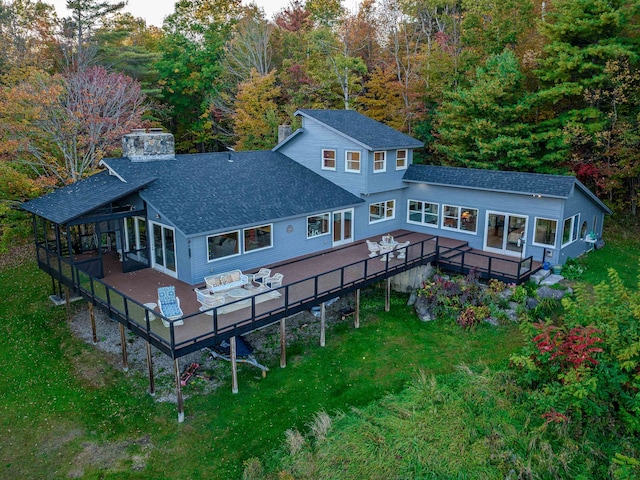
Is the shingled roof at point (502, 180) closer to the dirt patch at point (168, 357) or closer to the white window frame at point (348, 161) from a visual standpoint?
the white window frame at point (348, 161)

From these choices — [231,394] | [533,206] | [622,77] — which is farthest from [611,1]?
[231,394]

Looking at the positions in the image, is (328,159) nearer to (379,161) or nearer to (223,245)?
(379,161)

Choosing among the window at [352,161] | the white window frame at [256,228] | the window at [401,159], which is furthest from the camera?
the window at [401,159]

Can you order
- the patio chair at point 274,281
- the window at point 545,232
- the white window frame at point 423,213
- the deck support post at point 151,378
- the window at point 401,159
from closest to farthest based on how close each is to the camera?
the deck support post at point 151,378
the patio chair at point 274,281
the window at point 545,232
the white window frame at point 423,213
the window at point 401,159

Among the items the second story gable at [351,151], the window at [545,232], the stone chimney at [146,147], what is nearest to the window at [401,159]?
the second story gable at [351,151]

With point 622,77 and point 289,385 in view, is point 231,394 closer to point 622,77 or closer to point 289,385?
point 289,385

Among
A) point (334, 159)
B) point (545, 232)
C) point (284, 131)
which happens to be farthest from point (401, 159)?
point (545, 232)
